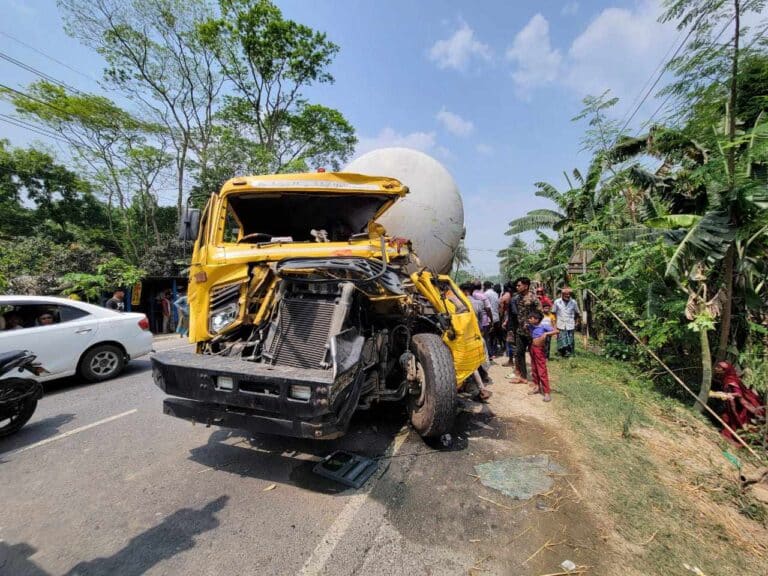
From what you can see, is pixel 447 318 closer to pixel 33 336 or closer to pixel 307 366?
pixel 307 366

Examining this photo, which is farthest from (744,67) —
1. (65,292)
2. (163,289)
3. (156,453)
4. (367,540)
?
(163,289)

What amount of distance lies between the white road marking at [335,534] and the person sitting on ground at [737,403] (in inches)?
201

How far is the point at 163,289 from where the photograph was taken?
13320 millimetres

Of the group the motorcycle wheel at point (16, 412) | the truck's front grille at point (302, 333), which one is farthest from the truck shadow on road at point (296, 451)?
the motorcycle wheel at point (16, 412)

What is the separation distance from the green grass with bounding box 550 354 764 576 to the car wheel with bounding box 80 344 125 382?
689 cm

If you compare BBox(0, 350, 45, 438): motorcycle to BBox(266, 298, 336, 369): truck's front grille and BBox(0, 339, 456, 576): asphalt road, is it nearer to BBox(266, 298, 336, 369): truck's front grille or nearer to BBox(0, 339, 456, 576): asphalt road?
BBox(0, 339, 456, 576): asphalt road

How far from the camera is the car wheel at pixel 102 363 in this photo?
5.59 m

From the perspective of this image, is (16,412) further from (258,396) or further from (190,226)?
(258,396)

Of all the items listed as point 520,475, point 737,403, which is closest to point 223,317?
point 520,475

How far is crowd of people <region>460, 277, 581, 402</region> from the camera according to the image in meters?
5.17

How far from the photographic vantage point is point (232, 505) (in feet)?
8.36

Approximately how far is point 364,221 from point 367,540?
3.59 meters

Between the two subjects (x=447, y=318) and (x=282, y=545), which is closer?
(x=282, y=545)

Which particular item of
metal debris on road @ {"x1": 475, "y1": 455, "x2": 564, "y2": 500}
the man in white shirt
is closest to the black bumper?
metal debris on road @ {"x1": 475, "y1": 455, "x2": 564, "y2": 500}
